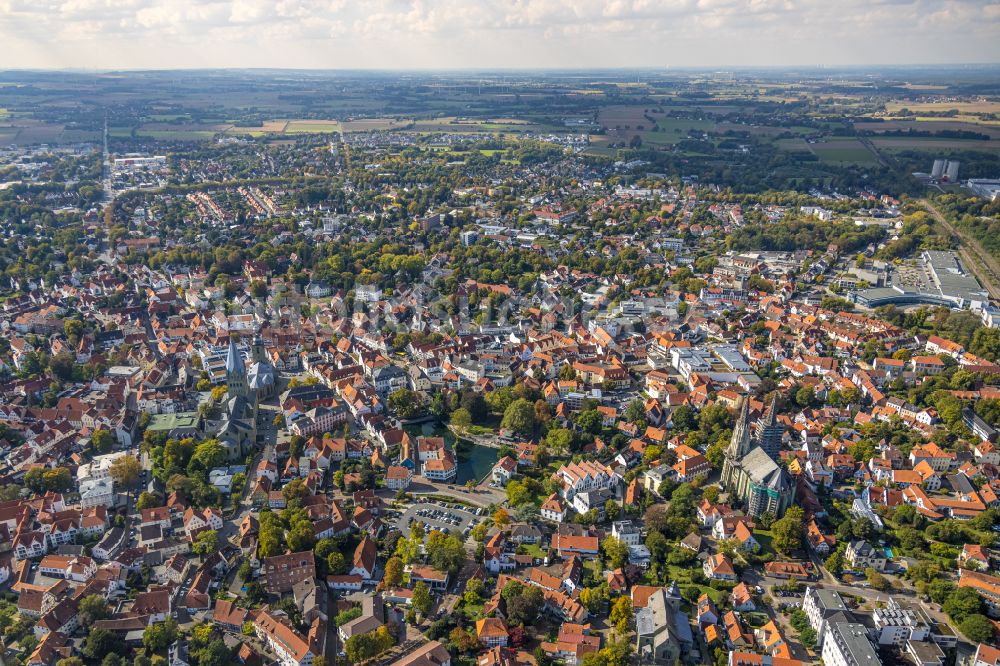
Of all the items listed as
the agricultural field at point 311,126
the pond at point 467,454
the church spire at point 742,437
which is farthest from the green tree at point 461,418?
the agricultural field at point 311,126

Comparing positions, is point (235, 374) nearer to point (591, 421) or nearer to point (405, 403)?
point (405, 403)

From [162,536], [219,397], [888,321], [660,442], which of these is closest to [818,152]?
[888,321]

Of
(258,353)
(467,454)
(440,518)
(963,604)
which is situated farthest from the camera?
(258,353)

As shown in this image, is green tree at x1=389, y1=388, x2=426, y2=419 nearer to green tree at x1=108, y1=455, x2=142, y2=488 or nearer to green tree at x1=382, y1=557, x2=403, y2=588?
green tree at x1=108, y1=455, x2=142, y2=488

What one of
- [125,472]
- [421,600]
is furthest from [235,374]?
[421,600]

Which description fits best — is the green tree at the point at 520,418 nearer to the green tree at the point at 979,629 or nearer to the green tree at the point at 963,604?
the green tree at the point at 963,604
